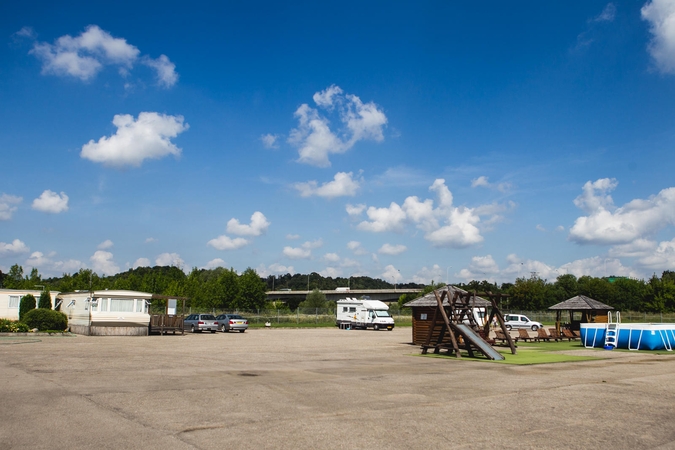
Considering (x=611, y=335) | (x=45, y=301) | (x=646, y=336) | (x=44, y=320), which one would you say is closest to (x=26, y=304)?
(x=45, y=301)

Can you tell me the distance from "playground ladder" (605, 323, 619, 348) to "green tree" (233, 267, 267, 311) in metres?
46.3

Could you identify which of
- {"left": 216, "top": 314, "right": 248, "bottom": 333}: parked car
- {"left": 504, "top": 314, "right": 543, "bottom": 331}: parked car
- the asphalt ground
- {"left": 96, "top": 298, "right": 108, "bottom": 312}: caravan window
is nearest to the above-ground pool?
the asphalt ground

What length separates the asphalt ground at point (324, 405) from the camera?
7.53 m

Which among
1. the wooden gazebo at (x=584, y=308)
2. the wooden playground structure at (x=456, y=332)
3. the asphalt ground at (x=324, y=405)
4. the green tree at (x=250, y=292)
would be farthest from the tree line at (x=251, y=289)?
the asphalt ground at (x=324, y=405)

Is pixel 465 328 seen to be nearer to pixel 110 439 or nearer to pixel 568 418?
pixel 568 418

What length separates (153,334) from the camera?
36.2m

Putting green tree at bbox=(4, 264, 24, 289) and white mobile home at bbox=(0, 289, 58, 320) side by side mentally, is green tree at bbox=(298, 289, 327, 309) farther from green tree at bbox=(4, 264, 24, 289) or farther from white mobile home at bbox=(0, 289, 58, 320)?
white mobile home at bbox=(0, 289, 58, 320)

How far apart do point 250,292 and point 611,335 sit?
4777 centimetres

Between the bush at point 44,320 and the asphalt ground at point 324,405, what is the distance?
17.5m

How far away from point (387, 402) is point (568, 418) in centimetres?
321

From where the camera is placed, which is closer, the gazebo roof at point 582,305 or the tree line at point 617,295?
the gazebo roof at point 582,305

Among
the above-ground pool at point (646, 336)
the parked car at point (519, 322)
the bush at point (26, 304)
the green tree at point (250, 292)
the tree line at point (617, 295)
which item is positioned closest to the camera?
the above-ground pool at point (646, 336)

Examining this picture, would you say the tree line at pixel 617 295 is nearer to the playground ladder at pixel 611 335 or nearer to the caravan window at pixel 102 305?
the playground ladder at pixel 611 335

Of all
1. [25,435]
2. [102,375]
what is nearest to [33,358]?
[102,375]
